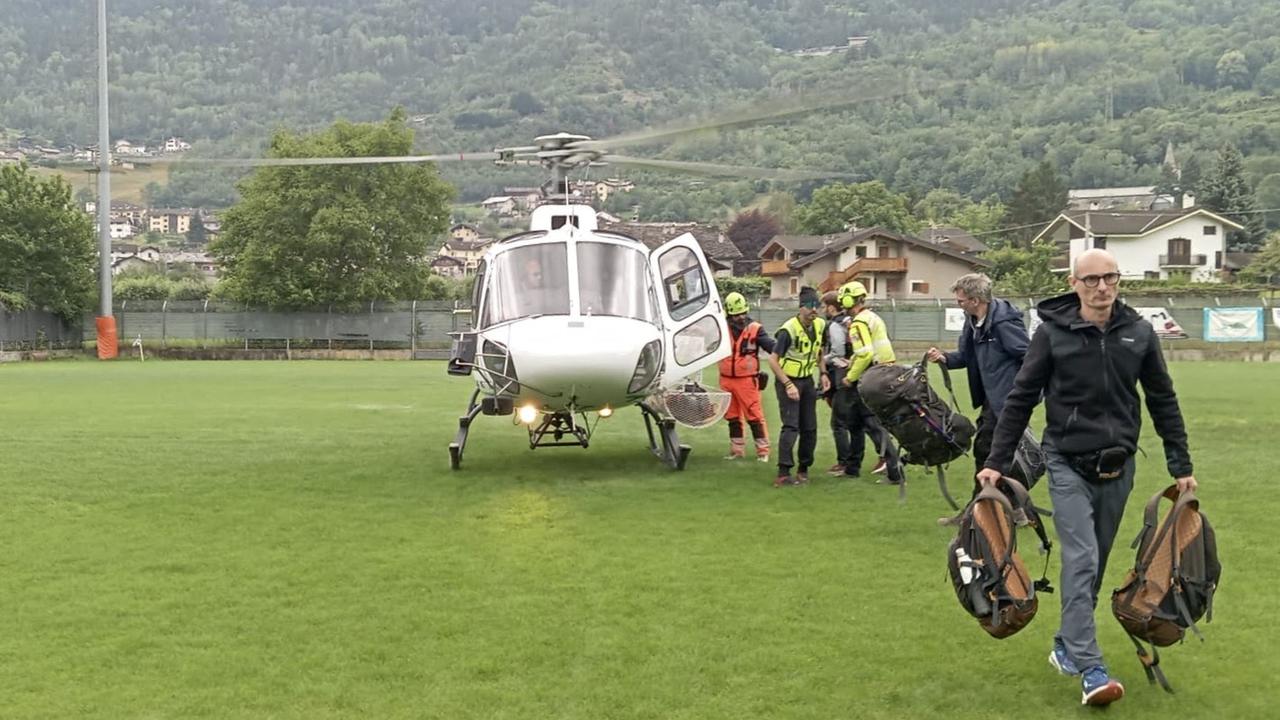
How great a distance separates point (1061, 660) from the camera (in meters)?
5.98

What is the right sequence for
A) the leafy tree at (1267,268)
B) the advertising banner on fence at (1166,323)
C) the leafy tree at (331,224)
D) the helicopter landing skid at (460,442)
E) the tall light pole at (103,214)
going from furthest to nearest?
the leafy tree at (1267,268), the leafy tree at (331,224), the advertising banner on fence at (1166,323), the tall light pole at (103,214), the helicopter landing skid at (460,442)

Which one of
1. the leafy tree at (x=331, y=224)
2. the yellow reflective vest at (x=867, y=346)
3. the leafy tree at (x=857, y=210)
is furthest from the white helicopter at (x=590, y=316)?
the leafy tree at (x=857, y=210)

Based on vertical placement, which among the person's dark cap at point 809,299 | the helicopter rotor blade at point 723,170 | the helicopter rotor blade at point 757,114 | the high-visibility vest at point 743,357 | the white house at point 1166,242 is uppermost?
the white house at point 1166,242

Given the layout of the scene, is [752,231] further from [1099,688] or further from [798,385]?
[1099,688]

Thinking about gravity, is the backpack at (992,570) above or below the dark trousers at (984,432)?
below

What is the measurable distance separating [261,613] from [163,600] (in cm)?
71

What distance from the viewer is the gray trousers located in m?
5.68

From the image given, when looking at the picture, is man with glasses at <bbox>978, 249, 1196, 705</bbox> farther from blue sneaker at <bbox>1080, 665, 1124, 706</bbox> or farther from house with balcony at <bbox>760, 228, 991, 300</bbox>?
house with balcony at <bbox>760, 228, 991, 300</bbox>

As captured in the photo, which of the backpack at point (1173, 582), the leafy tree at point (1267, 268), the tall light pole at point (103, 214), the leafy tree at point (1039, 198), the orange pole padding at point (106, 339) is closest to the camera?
the backpack at point (1173, 582)

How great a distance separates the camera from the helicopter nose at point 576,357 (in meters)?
11.4

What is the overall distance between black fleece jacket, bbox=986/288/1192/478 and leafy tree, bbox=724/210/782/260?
107290 mm

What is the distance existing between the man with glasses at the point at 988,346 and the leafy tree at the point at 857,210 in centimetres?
9008

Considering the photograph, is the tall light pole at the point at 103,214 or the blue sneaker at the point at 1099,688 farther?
the tall light pole at the point at 103,214

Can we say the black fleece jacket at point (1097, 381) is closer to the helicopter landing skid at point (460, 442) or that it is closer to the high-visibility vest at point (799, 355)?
the high-visibility vest at point (799, 355)
